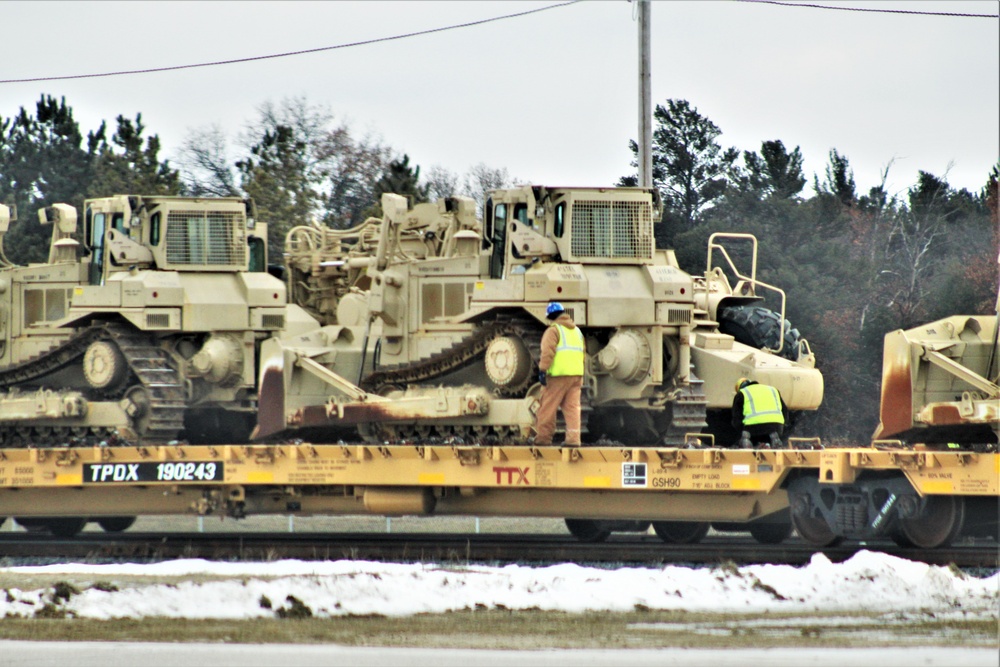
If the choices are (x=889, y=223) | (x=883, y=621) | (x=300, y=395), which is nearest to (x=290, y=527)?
(x=300, y=395)

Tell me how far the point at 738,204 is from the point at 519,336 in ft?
49.6

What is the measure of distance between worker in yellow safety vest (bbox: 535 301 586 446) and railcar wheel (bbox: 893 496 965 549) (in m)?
3.28

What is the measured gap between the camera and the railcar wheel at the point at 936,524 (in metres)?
15.7

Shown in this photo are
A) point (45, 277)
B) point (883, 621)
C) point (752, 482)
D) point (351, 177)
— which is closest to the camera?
point (883, 621)

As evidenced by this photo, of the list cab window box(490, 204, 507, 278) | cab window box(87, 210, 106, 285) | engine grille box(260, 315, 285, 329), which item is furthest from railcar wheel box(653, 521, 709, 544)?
cab window box(87, 210, 106, 285)

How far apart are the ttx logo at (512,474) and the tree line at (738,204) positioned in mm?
11444

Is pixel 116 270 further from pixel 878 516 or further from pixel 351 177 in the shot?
pixel 351 177

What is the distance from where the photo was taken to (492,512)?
17.2m

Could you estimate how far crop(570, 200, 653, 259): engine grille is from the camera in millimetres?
17625

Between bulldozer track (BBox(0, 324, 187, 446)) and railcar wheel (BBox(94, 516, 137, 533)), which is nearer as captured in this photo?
bulldozer track (BBox(0, 324, 187, 446))

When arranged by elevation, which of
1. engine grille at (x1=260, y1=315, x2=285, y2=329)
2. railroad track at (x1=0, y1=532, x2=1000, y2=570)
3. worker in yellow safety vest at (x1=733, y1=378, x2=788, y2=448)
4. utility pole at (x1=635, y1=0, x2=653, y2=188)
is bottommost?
railroad track at (x1=0, y1=532, x2=1000, y2=570)

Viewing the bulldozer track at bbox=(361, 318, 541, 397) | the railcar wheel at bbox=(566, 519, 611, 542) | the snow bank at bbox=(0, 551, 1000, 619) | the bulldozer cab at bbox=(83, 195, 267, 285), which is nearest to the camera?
the snow bank at bbox=(0, 551, 1000, 619)

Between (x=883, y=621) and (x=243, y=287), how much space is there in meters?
10.2

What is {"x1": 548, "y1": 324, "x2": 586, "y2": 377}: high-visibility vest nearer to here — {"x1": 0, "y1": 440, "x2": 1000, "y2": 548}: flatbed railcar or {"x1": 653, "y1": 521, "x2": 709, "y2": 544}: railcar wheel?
{"x1": 0, "y1": 440, "x2": 1000, "y2": 548}: flatbed railcar
